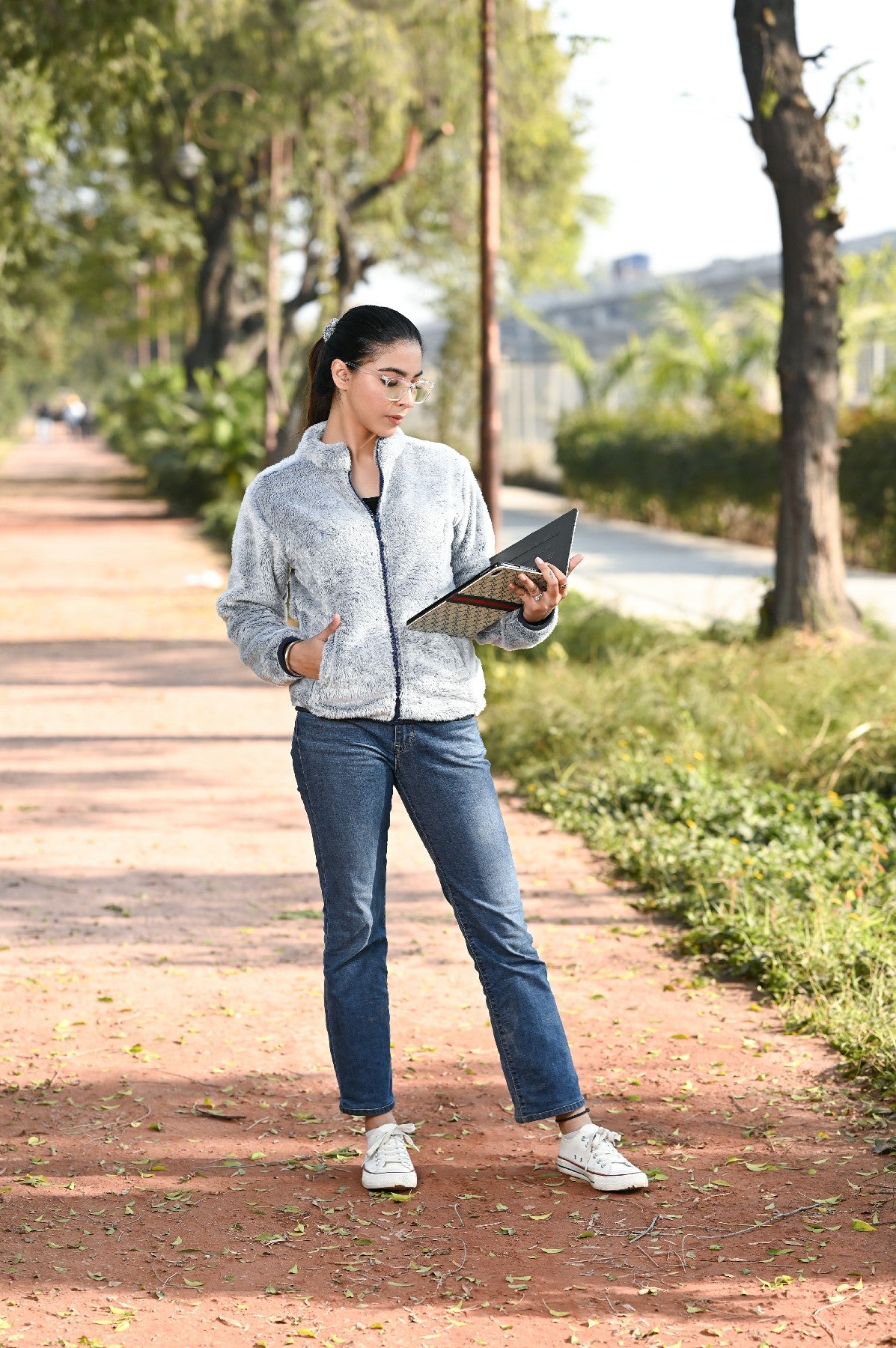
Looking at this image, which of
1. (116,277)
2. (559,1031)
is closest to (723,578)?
(559,1031)

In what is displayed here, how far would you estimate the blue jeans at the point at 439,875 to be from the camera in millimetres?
3604

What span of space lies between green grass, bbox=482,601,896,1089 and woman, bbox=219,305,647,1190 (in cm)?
129

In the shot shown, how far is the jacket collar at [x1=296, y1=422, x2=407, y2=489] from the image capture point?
3650 millimetres

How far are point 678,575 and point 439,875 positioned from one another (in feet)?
47.2

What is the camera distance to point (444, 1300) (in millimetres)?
3273

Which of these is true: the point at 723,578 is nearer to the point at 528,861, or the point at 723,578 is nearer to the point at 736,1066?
the point at 528,861

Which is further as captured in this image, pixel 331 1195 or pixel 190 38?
pixel 190 38

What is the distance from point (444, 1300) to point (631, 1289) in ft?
1.22

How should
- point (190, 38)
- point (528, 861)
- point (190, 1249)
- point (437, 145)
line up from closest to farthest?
point (190, 1249)
point (528, 861)
point (190, 38)
point (437, 145)

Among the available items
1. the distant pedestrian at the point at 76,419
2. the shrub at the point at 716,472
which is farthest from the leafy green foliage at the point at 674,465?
the distant pedestrian at the point at 76,419

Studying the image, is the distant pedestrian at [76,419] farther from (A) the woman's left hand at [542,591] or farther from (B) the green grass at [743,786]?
(A) the woman's left hand at [542,591]

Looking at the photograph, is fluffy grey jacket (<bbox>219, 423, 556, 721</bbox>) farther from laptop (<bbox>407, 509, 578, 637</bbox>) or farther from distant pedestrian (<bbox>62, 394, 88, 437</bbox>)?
distant pedestrian (<bbox>62, 394, 88, 437</bbox>)

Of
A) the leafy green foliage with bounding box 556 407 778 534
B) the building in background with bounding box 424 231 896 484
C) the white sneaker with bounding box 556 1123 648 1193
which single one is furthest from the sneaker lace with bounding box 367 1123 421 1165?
the building in background with bounding box 424 231 896 484

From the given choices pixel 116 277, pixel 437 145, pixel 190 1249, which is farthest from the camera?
pixel 116 277
